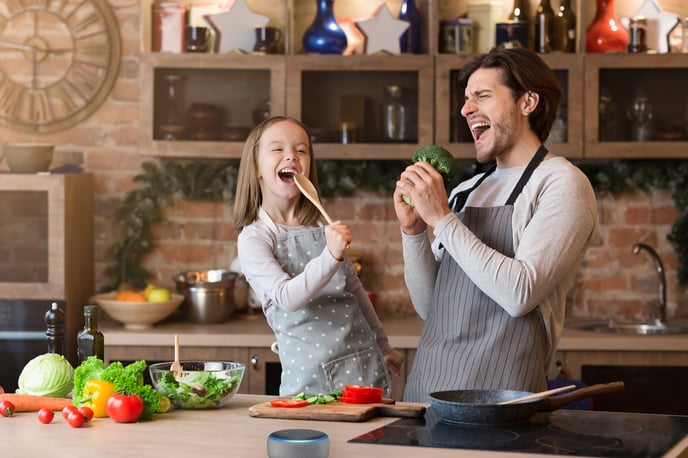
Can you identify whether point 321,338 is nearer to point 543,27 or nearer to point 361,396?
point 361,396

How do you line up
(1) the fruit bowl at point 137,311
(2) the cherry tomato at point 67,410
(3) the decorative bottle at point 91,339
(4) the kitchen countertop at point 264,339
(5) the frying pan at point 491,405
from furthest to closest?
(1) the fruit bowl at point 137,311 < (4) the kitchen countertop at point 264,339 < (3) the decorative bottle at point 91,339 < (2) the cherry tomato at point 67,410 < (5) the frying pan at point 491,405

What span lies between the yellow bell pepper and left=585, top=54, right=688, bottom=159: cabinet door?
104 inches

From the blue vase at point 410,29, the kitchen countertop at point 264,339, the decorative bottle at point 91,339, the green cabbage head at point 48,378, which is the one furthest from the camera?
the blue vase at point 410,29

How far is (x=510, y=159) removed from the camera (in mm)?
2896

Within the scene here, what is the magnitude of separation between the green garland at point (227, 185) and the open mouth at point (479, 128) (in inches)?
72.4

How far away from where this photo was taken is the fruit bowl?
4.30 meters

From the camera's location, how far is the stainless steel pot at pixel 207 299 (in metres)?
4.43

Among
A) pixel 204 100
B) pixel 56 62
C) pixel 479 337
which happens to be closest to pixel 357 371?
pixel 479 337

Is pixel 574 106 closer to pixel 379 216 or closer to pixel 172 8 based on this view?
pixel 379 216

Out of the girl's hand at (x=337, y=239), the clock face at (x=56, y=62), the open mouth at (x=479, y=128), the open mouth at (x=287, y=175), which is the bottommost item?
the girl's hand at (x=337, y=239)

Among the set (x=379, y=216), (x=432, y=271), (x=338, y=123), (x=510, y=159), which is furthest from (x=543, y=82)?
(x=379, y=216)

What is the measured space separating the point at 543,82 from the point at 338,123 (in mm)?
1726

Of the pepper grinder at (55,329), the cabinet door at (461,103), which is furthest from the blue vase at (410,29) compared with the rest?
the pepper grinder at (55,329)

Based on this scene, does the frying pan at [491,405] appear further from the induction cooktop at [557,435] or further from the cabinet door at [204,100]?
the cabinet door at [204,100]
